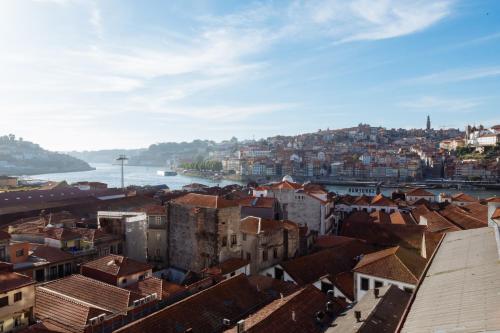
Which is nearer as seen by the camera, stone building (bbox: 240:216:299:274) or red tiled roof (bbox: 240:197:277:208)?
stone building (bbox: 240:216:299:274)

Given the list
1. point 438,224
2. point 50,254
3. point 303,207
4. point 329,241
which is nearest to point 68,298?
point 50,254

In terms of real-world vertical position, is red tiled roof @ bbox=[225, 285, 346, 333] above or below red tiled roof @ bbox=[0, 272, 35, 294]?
below

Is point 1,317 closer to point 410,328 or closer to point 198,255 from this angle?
point 198,255

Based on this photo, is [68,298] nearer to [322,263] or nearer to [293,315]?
[293,315]

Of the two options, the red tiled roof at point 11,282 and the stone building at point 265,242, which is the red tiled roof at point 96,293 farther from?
the stone building at point 265,242

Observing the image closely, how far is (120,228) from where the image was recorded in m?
22.8

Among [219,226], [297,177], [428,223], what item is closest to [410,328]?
[219,226]

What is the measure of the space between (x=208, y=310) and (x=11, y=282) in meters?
6.56

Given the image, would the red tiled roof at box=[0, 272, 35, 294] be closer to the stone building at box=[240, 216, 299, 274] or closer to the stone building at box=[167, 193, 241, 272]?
the stone building at box=[167, 193, 241, 272]

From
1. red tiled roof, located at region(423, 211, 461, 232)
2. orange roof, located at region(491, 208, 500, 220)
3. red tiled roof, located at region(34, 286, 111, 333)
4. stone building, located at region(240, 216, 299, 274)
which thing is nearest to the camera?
red tiled roof, located at region(34, 286, 111, 333)

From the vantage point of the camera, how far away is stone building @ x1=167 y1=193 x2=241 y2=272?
1916 centimetres

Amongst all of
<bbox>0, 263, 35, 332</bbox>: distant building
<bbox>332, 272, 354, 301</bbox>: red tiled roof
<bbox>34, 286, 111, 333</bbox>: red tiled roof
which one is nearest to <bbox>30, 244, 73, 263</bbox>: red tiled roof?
<bbox>34, 286, 111, 333</bbox>: red tiled roof

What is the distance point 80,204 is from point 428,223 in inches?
1254

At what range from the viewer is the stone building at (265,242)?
66.8 feet
